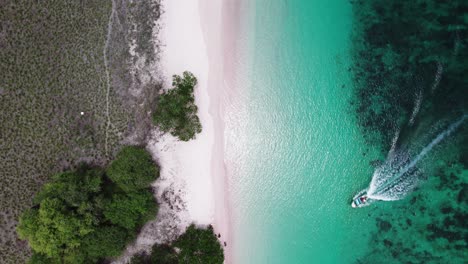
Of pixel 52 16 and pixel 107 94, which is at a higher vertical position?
pixel 52 16

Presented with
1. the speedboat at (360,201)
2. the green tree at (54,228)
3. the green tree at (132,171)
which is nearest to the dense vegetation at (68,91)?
the green tree at (132,171)

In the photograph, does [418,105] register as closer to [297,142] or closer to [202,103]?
[297,142]

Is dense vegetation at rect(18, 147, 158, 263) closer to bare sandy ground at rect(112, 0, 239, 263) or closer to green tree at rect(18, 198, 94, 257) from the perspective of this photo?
green tree at rect(18, 198, 94, 257)

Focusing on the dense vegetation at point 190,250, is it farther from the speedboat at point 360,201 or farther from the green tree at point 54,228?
the speedboat at point 360,201

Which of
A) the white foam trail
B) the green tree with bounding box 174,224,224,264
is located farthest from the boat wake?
the green tree with bounding box 174,224,224,264

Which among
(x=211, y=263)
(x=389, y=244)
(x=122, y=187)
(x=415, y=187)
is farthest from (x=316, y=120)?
(x=122, y=187)

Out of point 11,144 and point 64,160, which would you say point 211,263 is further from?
point 11,144
